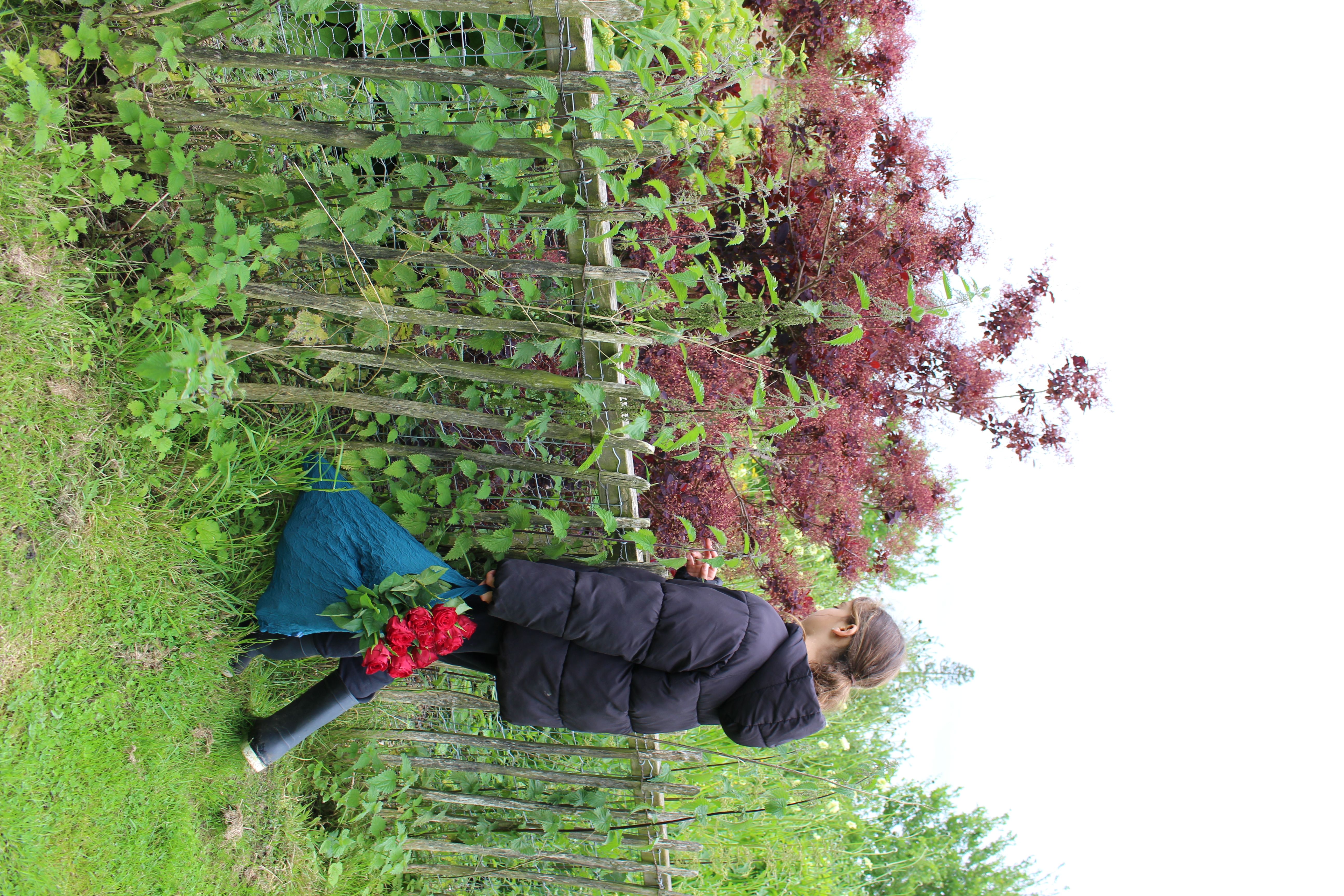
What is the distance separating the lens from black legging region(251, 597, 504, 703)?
246 cm

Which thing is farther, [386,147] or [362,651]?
[362,651]

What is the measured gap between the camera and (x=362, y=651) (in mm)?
2340

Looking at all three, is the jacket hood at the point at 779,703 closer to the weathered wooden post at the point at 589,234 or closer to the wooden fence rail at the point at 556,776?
the weathered wooden post at the point at 589,234

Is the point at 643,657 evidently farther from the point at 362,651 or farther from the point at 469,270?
the point at 469,270

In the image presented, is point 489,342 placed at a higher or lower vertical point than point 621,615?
higher

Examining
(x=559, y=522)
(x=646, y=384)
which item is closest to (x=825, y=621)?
(x=559, y=522)

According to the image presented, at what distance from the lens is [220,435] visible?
7.57 feet

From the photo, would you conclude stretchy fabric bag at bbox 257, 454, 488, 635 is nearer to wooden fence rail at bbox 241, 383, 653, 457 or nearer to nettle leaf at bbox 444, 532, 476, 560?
nettle leaf at bbox 444, 532, 476, 560

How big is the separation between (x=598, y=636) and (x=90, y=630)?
1.65 meters

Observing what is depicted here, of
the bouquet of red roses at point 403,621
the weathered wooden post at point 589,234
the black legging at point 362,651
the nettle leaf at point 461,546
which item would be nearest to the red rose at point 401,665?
the bouquet of red roses at point 403,621

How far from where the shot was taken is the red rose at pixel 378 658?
2.19m

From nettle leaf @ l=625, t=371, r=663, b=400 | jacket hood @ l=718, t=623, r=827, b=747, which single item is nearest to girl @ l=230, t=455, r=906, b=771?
jacket hood @ l=718, t=623, r=827, b=747

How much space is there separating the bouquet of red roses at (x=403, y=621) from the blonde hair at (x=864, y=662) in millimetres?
1185

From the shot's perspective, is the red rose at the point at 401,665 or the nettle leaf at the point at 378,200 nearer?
the nettle leaf at the point at 378,200
